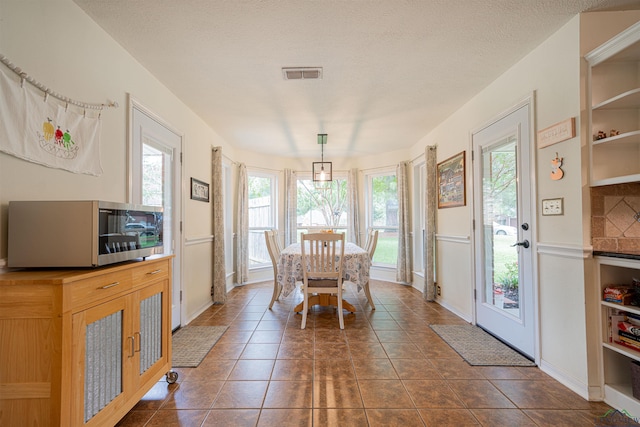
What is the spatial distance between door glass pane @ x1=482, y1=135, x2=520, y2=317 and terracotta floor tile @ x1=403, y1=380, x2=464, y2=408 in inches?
43.1

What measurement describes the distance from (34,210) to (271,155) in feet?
14.9

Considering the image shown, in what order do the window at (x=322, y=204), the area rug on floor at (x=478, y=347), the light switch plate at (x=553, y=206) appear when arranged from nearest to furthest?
the light switch plate at (x=553, y=206)
the area rug on floor at (x=478, y=347)
the window at (x=322, y=204)

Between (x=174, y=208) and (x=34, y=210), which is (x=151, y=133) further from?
(x=34, y=210)

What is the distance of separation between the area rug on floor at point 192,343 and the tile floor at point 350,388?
0.09m

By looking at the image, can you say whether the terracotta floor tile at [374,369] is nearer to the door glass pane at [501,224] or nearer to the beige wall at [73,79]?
the door glass pane at [501,224]

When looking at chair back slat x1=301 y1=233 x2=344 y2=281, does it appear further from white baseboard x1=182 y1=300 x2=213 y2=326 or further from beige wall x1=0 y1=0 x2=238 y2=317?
beige wall x1=0 y1=0 x2=238 y2=317

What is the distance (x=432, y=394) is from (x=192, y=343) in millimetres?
2088

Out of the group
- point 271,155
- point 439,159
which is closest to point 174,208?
point 271,155

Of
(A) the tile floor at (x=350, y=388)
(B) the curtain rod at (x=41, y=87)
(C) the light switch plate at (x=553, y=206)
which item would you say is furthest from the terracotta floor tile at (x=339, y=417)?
(B) the curtain rod at (x=41, y=87)

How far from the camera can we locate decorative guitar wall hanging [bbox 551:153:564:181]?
2033 millimetres

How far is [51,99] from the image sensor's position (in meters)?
1.57

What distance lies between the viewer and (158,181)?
2.79 m

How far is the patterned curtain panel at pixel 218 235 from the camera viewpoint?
13.2 ft

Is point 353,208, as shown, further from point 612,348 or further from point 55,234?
point 55,234
